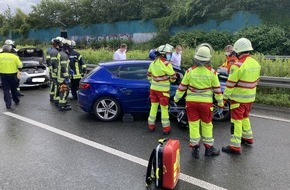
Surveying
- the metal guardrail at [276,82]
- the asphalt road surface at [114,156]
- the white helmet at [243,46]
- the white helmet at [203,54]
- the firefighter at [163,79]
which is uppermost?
the white helmet at [243,46]

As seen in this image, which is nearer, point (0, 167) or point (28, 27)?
point (0, 167)

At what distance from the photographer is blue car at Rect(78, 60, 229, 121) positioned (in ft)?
24.9

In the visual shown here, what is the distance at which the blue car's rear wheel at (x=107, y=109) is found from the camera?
25.2ft

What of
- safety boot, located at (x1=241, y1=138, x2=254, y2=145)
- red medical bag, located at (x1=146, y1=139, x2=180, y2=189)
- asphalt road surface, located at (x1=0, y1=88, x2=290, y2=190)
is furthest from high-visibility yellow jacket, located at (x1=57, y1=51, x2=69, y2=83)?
red medical bag, located at (x1=146, y1=139, x2=180, y2=189)

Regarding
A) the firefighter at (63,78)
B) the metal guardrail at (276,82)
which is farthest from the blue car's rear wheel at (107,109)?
the metal guardrail at (276,82)

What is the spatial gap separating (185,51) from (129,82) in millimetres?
6760

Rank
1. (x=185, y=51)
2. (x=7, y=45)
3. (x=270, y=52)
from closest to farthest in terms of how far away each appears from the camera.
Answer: (x=7, y=45) < (x=185, y=51) < (x=270, y=52)

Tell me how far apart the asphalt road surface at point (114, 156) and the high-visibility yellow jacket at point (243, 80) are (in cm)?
96

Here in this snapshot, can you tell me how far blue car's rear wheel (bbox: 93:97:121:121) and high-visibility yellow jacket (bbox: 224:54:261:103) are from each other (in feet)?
9.81

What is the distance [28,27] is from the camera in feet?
136

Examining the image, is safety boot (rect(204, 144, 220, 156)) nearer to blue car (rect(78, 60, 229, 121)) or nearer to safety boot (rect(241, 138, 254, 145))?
safety boot (rect(241, 138, 254, 145))

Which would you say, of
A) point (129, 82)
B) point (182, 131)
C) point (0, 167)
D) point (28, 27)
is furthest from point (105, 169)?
point (28, 27)

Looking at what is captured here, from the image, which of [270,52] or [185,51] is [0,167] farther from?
[270,52]

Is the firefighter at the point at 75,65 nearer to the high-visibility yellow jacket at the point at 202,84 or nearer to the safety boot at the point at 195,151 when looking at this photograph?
the high-visibility yellow jacket at the point at 202,84
